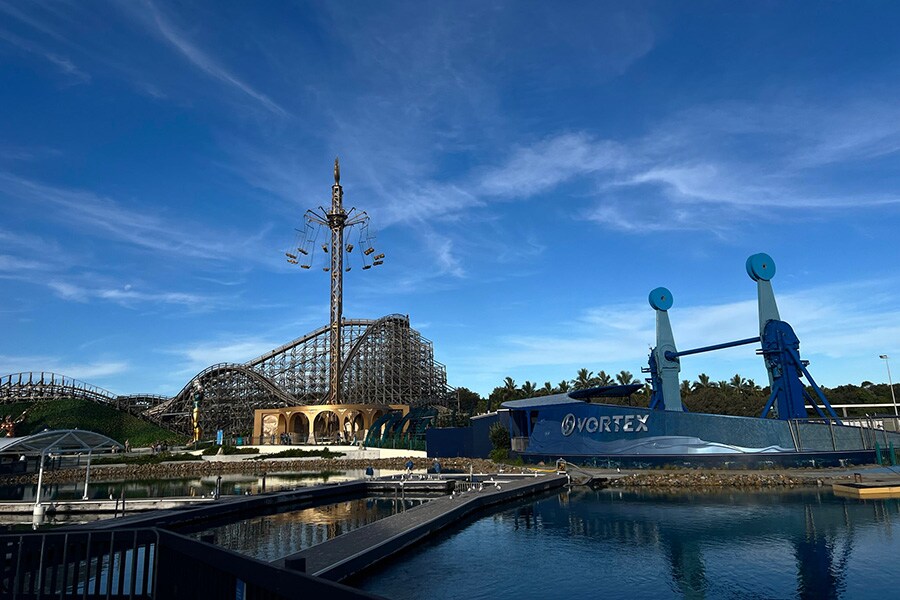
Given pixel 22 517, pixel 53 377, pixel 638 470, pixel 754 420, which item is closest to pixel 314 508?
pixel 22 517

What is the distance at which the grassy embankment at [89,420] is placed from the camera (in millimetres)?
60219

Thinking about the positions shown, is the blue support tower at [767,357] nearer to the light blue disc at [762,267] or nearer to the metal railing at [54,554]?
the light blue disc at [762,267]

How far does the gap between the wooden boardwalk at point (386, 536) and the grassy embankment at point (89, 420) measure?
1923 inches

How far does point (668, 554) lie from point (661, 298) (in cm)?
2507

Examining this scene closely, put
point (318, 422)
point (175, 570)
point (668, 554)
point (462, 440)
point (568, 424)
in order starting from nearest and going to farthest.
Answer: point (175, 570), point (668, 554), point (568, 424), point (462, 440), point (318, 422)

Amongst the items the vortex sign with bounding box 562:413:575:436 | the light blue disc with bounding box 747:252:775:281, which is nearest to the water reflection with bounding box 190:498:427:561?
the vortex sign with bounding box 562:413:575:436

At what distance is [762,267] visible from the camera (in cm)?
3334

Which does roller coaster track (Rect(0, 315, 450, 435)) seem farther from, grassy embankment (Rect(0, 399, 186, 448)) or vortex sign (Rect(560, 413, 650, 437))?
vortex sign (Rect(560, 413, 650, 437))

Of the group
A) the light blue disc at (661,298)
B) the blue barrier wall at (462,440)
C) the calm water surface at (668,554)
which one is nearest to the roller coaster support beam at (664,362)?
the light blue disc at (661,298)

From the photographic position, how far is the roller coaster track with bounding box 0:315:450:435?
64.2m

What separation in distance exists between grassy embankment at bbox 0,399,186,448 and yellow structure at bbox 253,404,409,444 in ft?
29.7

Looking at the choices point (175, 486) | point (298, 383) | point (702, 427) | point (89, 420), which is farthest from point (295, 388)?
point (702, 427)

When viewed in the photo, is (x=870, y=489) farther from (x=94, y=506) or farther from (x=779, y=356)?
(x=94, y=506)

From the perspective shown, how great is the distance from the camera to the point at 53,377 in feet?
220
